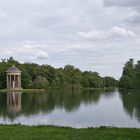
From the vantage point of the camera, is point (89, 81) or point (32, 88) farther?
point (89, 81)

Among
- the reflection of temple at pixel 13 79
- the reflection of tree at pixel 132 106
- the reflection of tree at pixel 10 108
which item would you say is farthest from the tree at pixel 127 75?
the reflection of tree at pixel 10 108

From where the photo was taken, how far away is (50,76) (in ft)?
421

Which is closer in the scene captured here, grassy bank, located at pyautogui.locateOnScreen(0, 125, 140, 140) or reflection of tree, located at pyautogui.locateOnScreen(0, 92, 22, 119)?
grassy bank, located at pyautogui.locateOnScreen(0, 125, 140, 140)

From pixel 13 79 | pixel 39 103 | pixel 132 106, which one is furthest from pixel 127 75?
pixel 132 106

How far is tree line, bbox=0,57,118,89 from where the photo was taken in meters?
117

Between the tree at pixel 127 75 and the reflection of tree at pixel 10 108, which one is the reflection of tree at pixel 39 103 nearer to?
the reflection of tree at pixel 10 108

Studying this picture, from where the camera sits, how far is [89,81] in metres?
152

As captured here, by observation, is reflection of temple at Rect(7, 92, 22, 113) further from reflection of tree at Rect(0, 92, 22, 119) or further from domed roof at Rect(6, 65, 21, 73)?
domed roof at Rect(6, 65, 21, 73)

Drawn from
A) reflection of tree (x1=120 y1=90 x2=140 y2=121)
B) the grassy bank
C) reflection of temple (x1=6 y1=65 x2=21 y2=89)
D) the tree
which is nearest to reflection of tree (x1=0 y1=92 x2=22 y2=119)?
reflection of tree (x1=120 y1=90 x2=140 y2=121)

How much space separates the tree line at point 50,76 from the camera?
385 feet

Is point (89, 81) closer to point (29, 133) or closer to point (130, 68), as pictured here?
point (130, 68)

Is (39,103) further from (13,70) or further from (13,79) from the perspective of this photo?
(13,79)

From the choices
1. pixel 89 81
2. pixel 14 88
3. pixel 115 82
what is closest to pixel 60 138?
pixel 14 88

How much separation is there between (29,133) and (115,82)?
578 feet
